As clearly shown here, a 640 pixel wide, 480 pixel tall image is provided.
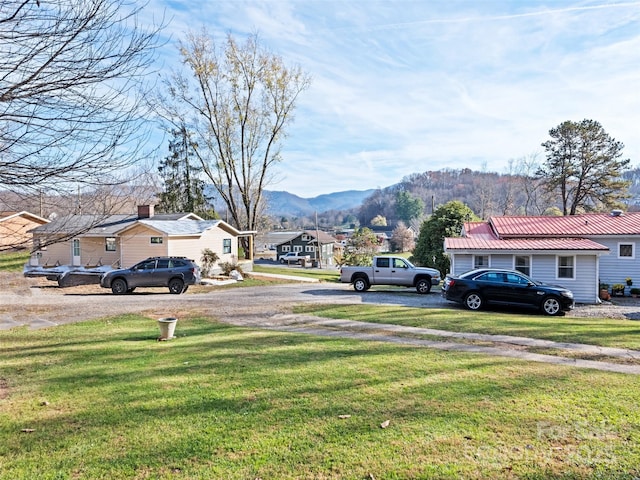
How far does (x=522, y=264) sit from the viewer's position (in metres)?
19.0

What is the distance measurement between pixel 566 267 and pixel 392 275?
25.5 ft

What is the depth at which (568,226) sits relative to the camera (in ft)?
74.8

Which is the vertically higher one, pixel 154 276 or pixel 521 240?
pixel 521 240

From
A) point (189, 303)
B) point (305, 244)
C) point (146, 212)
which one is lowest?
point (189, 303)

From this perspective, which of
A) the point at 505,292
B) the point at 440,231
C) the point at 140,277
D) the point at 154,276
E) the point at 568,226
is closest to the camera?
the point at 505,292

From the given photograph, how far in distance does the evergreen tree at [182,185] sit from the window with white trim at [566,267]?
35.9 m

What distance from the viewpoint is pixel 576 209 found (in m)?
38.9

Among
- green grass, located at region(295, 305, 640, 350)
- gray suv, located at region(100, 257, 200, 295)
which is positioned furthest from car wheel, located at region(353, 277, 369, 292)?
gray suv, located at region(100, 257, 200, 295)

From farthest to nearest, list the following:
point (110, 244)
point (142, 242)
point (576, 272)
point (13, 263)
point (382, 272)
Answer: point (13, 263), point (110, 244), point (142, 242), point (382, 272), point (576, 272)

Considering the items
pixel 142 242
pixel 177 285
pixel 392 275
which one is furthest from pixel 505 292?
pixel 142 242

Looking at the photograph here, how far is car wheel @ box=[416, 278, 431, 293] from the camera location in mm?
19672

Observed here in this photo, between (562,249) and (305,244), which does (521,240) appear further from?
(305,244)

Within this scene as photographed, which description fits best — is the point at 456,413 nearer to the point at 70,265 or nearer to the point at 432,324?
the point at 432,324

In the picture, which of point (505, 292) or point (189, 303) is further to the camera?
point (189, 303)
